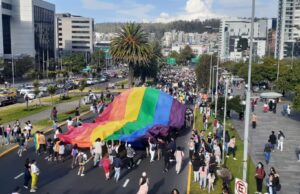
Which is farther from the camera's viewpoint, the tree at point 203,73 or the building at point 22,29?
the building at point 22,29

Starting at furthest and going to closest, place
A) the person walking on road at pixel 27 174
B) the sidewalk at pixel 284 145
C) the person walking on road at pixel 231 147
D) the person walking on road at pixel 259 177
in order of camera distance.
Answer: the person walking on road at pixel 231 147
the sidewalk at pixel 284 145
the person walking on road at pixel 27 174
the person walking on road at pixel 259 177

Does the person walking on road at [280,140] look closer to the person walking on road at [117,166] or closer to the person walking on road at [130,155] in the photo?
the person walking on road at [130,155]

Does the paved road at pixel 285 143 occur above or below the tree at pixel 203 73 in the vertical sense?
below

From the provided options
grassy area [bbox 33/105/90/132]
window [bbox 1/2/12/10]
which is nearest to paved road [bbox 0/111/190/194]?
grassy area [bbox 33/105/90/132]

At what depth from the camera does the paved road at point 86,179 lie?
18719 mm

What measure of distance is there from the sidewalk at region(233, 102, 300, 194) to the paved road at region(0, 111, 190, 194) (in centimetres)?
483

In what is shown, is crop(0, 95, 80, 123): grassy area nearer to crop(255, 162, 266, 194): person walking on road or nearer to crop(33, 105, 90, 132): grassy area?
A: crop(33, 105, 90, 132): grassy area

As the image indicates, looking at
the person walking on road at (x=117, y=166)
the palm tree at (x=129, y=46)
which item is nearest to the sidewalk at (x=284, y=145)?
the person walking on road at (x=117, y=166)

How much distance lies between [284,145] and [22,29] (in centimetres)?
10315

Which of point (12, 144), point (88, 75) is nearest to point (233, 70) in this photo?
point (88, 75)

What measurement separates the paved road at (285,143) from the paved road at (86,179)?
15.9 feet

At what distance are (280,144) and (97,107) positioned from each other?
68.2 feet

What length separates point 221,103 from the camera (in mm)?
39125

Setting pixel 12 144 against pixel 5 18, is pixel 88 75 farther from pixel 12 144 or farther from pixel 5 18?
pixel 12 144
